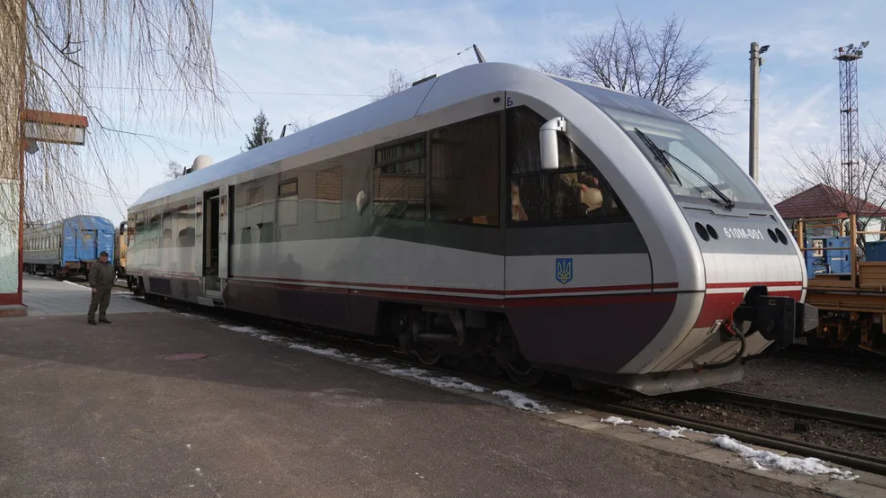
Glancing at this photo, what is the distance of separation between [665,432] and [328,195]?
233 inches

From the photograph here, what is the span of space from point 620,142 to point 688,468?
2.79 metres

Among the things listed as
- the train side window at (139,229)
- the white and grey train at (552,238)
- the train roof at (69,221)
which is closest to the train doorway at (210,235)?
the train side window at (139,229)

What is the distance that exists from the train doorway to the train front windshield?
10154mm

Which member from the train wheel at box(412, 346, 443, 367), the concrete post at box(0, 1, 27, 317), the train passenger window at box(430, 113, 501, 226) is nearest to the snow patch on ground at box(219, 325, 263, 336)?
the train wheel at box(412, 346, 443, 367)

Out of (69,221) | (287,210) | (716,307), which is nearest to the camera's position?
(69,221)

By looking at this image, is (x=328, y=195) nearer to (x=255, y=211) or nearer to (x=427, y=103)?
(x=427, y=103)

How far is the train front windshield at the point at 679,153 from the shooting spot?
575 cm

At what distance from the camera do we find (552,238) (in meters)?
6.01

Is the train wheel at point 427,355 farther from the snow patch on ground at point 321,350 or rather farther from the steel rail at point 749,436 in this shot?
the steel rail at point 749,436

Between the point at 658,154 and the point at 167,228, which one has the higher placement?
the point at 658,154

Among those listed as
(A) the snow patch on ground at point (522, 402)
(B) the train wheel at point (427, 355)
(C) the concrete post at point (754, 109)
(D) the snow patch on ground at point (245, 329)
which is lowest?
(A) the snow patch on ground at point (522, 402)

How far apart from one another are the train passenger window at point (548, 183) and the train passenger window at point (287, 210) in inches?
200

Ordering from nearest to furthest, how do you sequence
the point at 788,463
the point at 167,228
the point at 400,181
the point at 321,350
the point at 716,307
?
the point at 788,463 < the point at 716,307 < the point at 400,181 < the point at 321,350 < the point at 167,228

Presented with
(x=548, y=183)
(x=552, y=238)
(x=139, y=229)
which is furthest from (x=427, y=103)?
(x=139, y=229)
